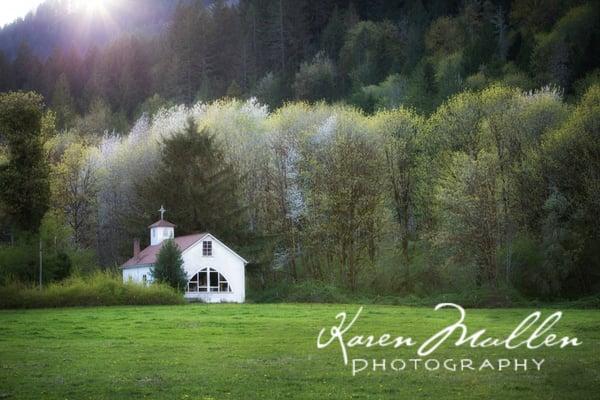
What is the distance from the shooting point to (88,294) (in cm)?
4819

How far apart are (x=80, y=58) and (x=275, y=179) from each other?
90.6 metres

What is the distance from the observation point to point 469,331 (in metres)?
28.9

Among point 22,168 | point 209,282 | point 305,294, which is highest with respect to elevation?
point 22,168

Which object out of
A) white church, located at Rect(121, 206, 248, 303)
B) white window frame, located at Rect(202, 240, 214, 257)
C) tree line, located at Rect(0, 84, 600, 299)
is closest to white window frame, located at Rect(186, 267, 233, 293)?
white church, located at Rect(121, 206, 248, 303)

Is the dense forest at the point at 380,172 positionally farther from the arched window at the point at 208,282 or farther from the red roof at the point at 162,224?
Result: the arched window at the point at 208,282

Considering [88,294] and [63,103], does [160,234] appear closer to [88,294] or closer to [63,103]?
[88,294]

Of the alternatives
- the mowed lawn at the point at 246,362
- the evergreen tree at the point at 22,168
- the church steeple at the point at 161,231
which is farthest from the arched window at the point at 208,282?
the mowed lawn at the point at 246,362

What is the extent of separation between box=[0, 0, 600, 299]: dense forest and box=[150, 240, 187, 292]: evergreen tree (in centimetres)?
684

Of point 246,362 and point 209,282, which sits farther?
point 209,282

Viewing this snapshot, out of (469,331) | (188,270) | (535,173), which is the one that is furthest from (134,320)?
(535,173)

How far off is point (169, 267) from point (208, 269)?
4.65 meters

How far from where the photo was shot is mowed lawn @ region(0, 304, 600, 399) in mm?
17078

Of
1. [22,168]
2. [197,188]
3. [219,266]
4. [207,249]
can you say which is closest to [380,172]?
[219,266]

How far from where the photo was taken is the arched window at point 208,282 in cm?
5741
